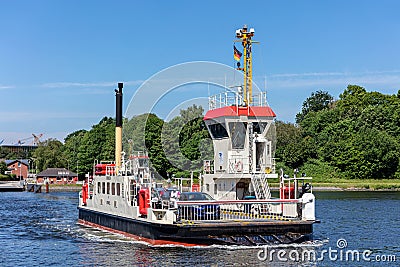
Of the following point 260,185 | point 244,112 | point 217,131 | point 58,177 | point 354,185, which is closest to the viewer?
point 260,185

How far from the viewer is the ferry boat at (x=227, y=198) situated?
30.2 m

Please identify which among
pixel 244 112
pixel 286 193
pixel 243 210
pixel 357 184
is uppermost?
pixel 244 112

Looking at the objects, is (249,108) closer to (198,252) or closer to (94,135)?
(198,252)

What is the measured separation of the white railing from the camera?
3053 cm

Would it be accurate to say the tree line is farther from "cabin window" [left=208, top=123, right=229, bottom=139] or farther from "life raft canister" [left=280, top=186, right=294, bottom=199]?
"life raft canister" [left=280, top=186, right=294, bottom=199]

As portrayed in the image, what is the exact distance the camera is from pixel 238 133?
A: 121 feet

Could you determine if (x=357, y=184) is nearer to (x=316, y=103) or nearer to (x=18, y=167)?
(x=316, y=103)

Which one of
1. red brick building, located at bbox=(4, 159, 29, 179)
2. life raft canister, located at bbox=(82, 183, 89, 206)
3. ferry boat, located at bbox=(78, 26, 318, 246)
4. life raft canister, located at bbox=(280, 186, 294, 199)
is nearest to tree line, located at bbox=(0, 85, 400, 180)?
life raft canister, located at bbox=(82, 183, 89, 206)

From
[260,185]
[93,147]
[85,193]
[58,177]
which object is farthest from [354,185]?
[260,185]

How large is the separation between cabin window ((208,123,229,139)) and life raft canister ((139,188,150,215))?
695cm

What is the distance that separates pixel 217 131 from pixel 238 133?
171cm

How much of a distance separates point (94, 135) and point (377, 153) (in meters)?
54.2

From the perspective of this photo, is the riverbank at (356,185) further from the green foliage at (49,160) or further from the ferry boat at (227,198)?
the green foliage at (49,160)

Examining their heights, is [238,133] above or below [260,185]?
above
